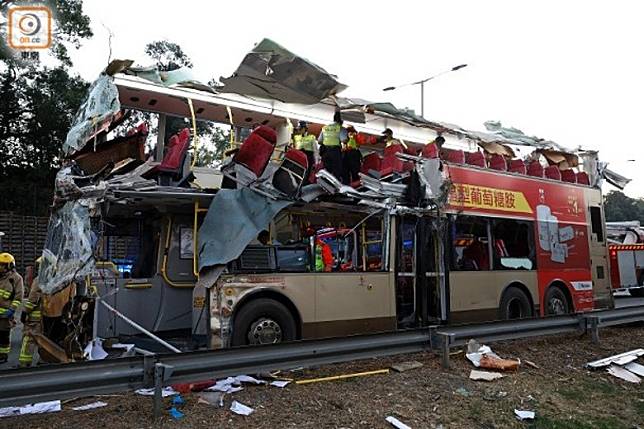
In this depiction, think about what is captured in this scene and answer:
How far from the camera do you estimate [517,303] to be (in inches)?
372

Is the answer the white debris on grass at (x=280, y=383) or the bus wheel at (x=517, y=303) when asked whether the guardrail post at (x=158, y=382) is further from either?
the bus wheel at (x=517, y=303)

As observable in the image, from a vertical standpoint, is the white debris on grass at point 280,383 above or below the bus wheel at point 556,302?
below

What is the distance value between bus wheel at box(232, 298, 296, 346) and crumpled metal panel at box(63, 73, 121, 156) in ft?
9.77

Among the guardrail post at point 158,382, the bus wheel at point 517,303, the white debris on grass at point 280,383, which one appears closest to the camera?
the guardrail post at point 158,382

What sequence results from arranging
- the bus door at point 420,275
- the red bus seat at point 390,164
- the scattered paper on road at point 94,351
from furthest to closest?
the red bus seat at point 390,164 < the bus door at point 420,275 < the scattered paper on road at point 94,351

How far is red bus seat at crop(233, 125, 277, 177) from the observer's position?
6809 mm

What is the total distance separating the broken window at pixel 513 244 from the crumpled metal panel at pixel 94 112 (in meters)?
6.38

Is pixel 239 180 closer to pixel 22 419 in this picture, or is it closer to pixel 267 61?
pixel 267 61

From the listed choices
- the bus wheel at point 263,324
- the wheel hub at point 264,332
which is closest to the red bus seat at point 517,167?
the bus wheel at point 263,324

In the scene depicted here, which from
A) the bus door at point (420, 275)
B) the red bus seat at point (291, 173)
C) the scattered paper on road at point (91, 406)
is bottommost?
the scattered paper on road at point (91, 406)

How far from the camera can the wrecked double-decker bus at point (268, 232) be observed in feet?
20.6

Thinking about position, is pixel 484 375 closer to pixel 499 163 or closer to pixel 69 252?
pixel 69 252

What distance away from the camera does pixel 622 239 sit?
67.5 ft

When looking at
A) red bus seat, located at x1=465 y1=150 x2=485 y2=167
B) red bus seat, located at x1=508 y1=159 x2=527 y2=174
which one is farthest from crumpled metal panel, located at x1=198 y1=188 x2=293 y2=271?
red bus seat, located at x1=508 y1=159 x2=527 y2=174
